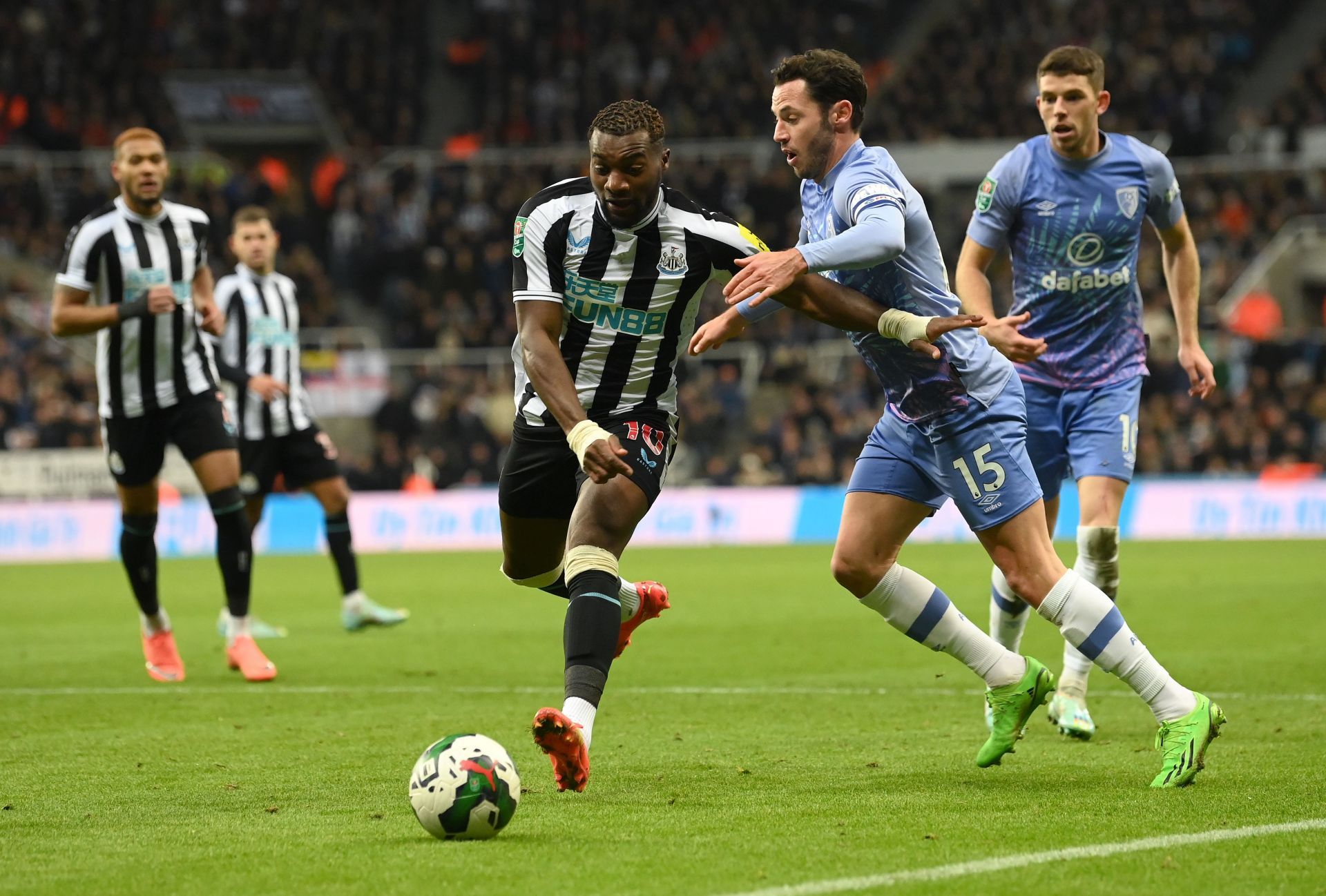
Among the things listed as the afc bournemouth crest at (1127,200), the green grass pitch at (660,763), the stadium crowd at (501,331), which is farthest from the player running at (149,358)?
the stadium crowd at (501,331)

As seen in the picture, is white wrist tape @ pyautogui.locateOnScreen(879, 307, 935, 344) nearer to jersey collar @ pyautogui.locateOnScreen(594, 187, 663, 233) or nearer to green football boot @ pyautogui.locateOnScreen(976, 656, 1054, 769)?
jersey collar @ pyautogui.locateOnScreen(594, 187, 663, 233)

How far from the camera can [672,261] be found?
6.14m

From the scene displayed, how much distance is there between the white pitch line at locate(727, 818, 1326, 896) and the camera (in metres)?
4.14

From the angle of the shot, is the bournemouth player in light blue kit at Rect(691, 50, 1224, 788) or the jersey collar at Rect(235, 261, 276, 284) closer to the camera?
the bournemouth player in light blue kit at Rect(691, 50, 1224, 788)

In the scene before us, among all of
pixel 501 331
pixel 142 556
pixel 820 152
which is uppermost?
pixel 820 152

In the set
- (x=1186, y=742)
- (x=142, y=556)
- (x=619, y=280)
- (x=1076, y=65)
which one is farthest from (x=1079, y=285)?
(x=142, y=556)

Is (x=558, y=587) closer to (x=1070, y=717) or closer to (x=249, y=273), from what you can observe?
(x=1070, y=717)

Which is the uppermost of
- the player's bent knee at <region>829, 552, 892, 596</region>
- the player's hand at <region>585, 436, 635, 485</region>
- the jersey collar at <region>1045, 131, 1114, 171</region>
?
the jersey collar at <region>1045, 131, 1114, 171</region>

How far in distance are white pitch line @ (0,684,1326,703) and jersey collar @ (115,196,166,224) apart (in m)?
2.56

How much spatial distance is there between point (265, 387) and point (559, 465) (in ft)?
16.7

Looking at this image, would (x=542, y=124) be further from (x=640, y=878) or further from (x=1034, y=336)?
(x=640, y=878)

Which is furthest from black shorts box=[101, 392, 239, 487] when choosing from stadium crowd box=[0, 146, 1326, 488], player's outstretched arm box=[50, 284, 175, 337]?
stadium crowd box=[0, 146, 1326, 488]

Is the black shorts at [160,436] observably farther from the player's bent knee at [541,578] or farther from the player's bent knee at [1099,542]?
the player's bent knee at [1099,542]

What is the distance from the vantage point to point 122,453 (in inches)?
367
